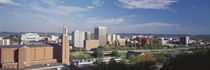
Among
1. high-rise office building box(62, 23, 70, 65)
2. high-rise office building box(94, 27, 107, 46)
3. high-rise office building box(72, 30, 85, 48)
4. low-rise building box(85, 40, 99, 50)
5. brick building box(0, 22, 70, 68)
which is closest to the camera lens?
brick building box(0, 22, 70, 68)

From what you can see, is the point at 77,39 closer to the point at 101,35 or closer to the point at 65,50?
the point at 101,35

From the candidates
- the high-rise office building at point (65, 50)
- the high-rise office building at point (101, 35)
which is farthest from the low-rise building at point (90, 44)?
the high-rise office building at point (65, 50)

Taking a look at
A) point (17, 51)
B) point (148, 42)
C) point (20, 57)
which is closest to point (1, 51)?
point (17, 51)

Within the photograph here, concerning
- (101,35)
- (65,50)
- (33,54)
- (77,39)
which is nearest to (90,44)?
(77,39)

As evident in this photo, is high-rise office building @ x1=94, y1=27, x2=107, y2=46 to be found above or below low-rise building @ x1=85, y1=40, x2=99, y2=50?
above

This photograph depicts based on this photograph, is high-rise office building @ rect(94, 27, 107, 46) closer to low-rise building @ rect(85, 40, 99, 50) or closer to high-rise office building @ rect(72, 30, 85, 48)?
high-rise office building @ rect(72, 30, 85, 48)

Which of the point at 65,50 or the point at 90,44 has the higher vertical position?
the point at 65,50

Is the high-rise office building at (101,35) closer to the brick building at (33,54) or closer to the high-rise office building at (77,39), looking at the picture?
the high-rise office building at (77,39)

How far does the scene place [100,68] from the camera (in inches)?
624

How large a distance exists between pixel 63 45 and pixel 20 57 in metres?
6.74

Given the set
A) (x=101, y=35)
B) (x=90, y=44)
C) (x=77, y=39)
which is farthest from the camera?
(x=101, y=35)

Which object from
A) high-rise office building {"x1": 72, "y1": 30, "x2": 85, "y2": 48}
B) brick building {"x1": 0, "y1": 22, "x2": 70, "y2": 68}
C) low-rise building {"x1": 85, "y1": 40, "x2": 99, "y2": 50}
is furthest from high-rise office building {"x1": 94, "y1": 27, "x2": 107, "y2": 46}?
brick building {"x1": 0, "y1": 22, "x2": 70, "y2": 68}

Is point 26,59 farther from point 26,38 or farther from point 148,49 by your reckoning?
point 26,38

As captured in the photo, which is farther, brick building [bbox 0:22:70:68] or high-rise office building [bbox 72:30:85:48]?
high-rise office building [bbox 72:30:85:48]
